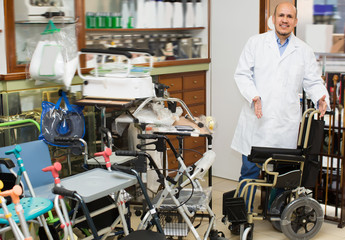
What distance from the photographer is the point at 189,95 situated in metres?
5.27

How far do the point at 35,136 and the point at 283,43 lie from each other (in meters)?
2.03

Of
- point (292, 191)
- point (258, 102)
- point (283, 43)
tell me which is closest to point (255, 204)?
point (292, 191)

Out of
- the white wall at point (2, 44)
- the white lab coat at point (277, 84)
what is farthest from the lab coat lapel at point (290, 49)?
the white wall at point (2, 44)

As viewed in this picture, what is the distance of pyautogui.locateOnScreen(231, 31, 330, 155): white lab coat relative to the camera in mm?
4020

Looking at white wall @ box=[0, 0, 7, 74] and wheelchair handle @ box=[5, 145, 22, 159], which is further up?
white wall @ box=[0, 0, 7, 74]

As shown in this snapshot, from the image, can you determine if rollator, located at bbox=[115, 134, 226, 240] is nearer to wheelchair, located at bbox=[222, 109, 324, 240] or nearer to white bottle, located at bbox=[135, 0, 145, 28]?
wheelchair, located at bbox=[222, 109, 324, 240]

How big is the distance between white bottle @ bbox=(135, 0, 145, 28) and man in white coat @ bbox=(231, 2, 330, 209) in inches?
46.9

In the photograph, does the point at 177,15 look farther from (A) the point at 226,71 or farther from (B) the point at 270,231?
(B) the point at 270,231

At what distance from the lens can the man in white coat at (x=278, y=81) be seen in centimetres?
402

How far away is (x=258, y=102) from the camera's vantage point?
12.8ft

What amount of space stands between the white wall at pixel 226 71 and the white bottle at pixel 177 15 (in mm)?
330

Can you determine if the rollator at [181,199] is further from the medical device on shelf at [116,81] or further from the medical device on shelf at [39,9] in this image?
the medical device on shelf at [39,9]

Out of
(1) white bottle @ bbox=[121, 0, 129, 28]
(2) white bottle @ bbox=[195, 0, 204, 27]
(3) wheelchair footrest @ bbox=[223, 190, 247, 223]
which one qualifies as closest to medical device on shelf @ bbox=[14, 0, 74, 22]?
(1) white bottle @ bbox=[121, 0, 129, 28]

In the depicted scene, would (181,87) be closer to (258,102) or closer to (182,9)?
(182,9)
